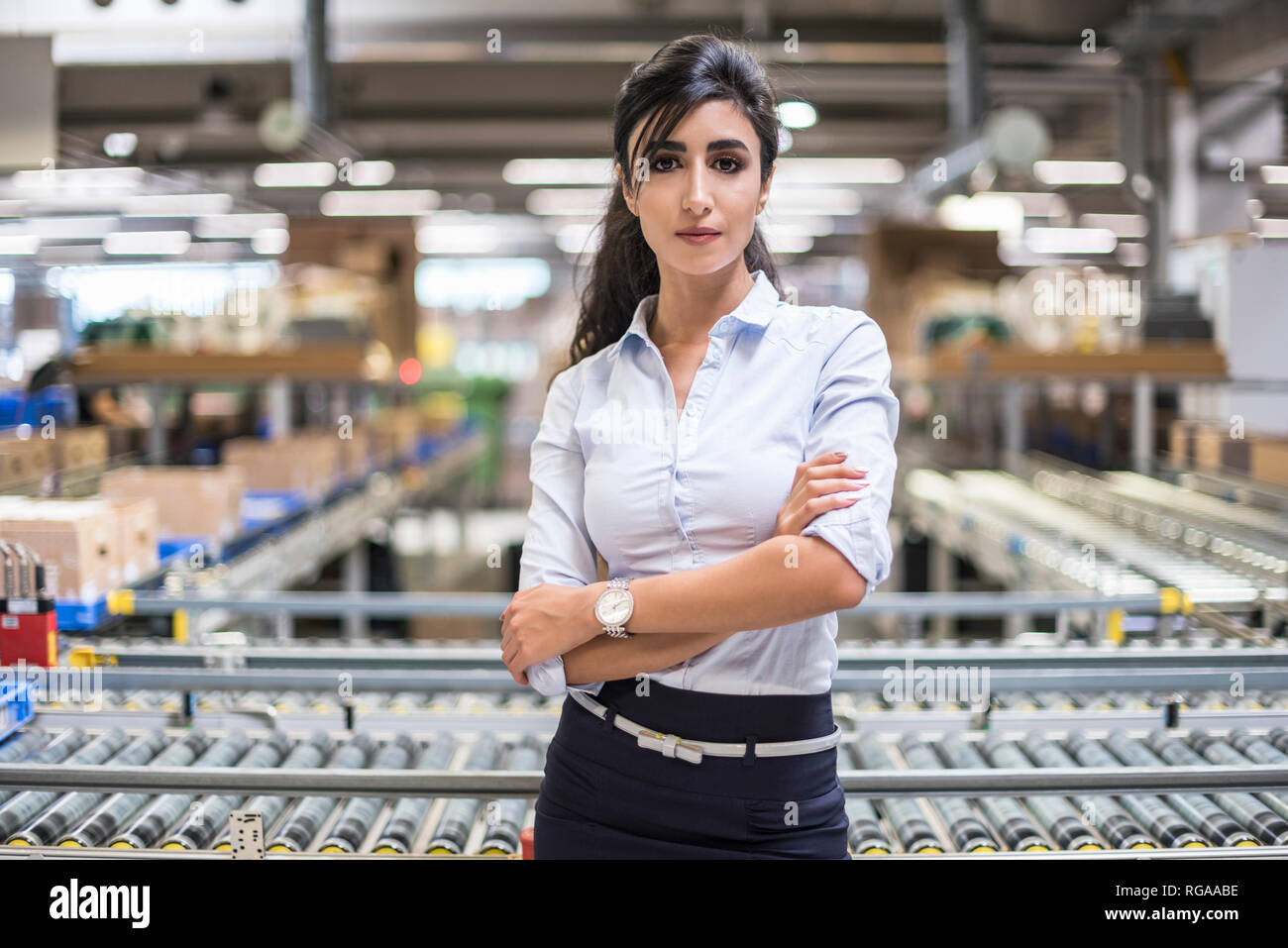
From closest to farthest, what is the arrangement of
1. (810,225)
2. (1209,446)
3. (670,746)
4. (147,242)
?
1. (670,746)
2. (1209,446)
3. (147,242)
4. (810,225)

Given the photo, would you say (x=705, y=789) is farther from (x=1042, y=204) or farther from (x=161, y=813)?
(x=1042, y=204)

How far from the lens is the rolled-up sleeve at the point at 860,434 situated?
3.77 ft

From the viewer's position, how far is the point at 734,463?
1.25 metres

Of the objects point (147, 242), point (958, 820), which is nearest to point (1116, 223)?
point (147, 242)

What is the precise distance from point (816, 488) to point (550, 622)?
35cm

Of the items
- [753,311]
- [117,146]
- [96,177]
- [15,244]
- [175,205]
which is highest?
[175,205]

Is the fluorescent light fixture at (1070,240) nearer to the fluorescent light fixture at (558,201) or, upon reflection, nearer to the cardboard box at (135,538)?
the fluorescent light fixture at (558,201)

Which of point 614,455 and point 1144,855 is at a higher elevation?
point 614,455
